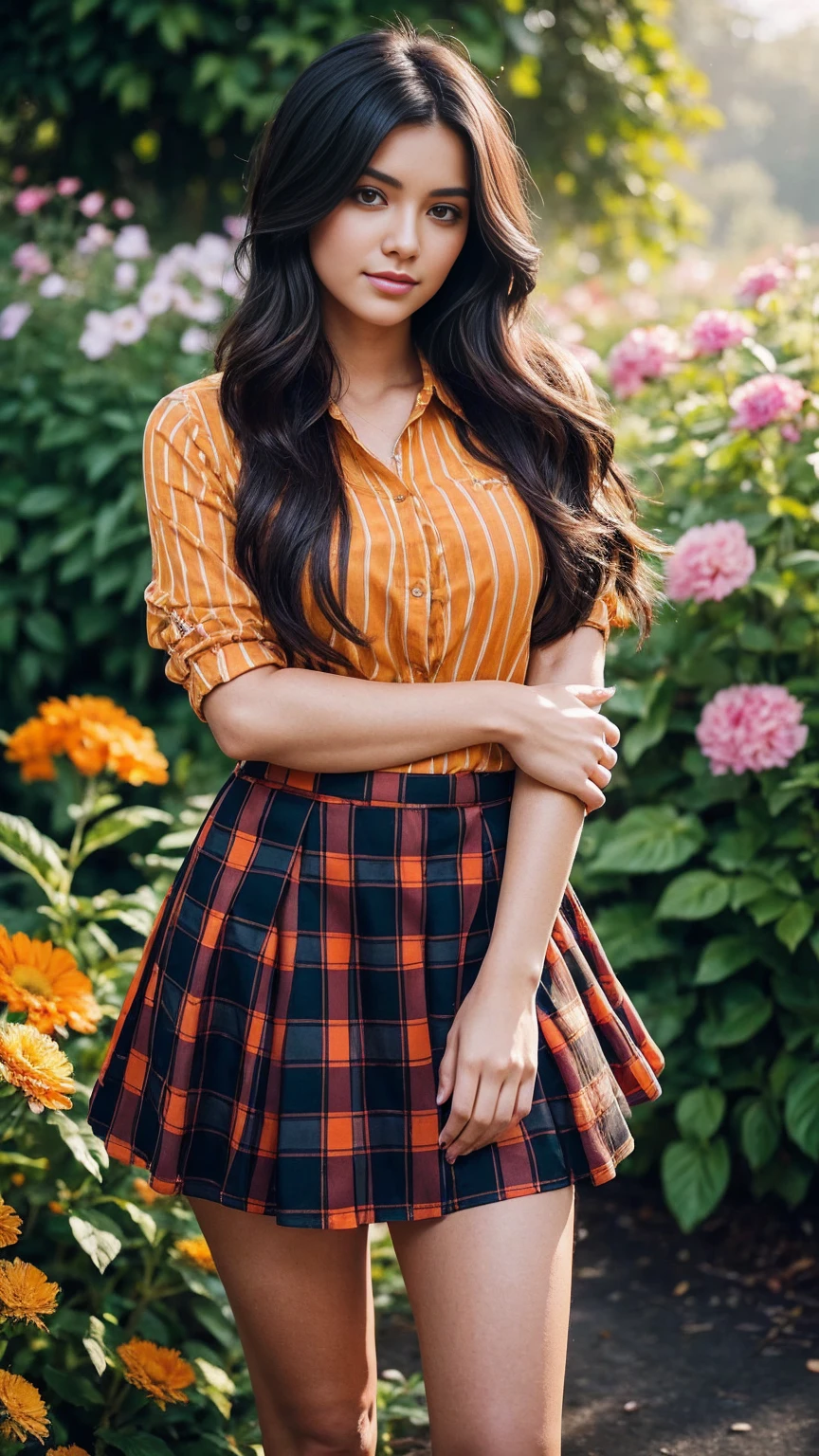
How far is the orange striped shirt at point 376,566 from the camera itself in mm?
1441

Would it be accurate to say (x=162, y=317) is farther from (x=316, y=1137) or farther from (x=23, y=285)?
(x=316, y=1137)

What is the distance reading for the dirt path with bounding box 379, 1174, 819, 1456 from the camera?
210 centimetres

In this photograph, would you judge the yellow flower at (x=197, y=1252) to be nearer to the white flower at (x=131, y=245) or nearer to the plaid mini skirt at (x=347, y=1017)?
the plaid mini skirt at (x=347, y=1017)

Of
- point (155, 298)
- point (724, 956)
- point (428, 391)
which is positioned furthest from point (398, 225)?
point (155, 298)

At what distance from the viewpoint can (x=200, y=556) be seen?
56.7 inches

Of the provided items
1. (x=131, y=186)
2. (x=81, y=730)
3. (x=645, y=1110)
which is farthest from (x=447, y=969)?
(x=131, y=186)

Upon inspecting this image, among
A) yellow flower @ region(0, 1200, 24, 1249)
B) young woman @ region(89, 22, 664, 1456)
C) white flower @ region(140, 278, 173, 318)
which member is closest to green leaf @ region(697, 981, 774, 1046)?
young woman @ region(89, 22, 664, 1456)

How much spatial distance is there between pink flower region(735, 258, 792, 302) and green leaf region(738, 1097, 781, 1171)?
66.9 inches

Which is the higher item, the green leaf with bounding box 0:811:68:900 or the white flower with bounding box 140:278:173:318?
the white flower with bounding box 140:278:173:318

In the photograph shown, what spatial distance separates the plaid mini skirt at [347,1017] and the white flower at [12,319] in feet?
8.14

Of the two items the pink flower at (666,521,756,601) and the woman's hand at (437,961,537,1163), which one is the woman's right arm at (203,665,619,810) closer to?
the woman's hand at (437,961,537,1163)

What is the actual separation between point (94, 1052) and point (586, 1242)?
115 centimetres

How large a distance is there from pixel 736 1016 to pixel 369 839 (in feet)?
4.24

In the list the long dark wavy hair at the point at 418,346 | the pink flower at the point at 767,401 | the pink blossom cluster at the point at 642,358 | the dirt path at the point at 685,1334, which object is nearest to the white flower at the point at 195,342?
the pink blossom cluster at the point at 642,358
